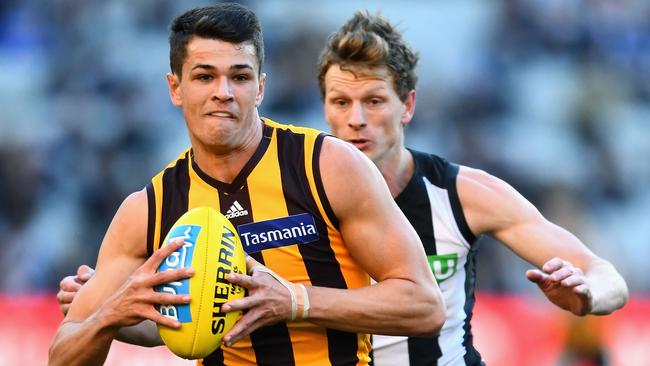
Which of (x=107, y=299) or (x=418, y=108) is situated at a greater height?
(x=418, y=108)

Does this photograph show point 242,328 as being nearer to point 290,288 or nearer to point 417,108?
point 290,288

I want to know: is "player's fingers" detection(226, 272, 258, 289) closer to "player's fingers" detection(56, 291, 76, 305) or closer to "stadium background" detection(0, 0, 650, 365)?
"player's fingers" detection(56, 291, 76, 305)

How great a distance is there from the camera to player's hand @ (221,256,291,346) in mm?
3938

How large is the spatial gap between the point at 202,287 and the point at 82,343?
700 mm

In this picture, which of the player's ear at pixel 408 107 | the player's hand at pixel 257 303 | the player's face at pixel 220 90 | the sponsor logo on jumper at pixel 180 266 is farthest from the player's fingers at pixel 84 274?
the player's ear at pixel 408 107

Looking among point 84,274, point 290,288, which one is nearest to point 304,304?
Answer: point 290,288

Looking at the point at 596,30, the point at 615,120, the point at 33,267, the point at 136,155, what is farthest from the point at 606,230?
the point at 33,267

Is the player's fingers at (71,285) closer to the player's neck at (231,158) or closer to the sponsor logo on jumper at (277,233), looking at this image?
the player's neck at (231,158)

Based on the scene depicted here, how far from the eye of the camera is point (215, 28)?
4.36 m

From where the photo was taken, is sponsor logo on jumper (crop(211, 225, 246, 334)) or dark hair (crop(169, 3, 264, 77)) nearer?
sponsor logo on jumper (crop(211, 225, 246, 334))

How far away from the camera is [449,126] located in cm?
1185

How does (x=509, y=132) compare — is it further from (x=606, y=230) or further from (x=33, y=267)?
(x=33, y=267)

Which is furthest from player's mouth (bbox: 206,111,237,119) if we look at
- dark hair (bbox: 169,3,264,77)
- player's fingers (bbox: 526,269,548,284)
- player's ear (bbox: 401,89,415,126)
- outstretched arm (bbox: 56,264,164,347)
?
player's ear (bbox: 401,89,415,126)

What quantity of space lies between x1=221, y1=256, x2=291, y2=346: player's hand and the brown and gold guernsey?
257 mm
